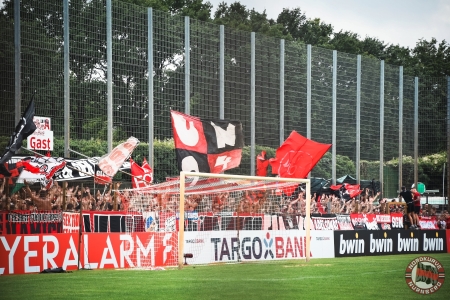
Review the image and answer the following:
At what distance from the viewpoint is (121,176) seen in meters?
25.8

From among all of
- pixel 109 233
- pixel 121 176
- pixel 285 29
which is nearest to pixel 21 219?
pixel 109 233

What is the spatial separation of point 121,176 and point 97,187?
1.95 metres


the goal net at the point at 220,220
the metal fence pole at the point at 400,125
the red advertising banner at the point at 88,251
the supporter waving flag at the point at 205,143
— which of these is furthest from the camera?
the metal fence pole at the point at 400,125

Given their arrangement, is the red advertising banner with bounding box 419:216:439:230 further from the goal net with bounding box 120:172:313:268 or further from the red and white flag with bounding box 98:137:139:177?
the red and white flag with bounding box 98:137:139:177

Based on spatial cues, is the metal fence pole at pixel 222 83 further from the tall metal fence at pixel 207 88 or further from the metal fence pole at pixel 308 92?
the metal fence pole at pixel 308 92

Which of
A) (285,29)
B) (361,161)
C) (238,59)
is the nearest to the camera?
(285,29)

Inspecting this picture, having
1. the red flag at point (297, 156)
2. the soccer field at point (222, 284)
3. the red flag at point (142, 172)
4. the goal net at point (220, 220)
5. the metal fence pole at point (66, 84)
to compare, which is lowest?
the soccer field at point (222, 284)

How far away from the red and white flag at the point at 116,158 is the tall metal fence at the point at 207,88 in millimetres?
3630

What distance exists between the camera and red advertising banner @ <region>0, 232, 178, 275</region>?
16297 millimetres

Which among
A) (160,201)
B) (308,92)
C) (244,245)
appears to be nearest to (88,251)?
(160,201)

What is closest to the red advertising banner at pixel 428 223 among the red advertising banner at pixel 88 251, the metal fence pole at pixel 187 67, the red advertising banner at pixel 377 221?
the red advertising banner at pixel 377 221

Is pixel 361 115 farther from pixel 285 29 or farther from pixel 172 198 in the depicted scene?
pixel 285 29

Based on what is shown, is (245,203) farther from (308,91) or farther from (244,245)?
(308,91)

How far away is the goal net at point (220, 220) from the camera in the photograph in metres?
18.9
